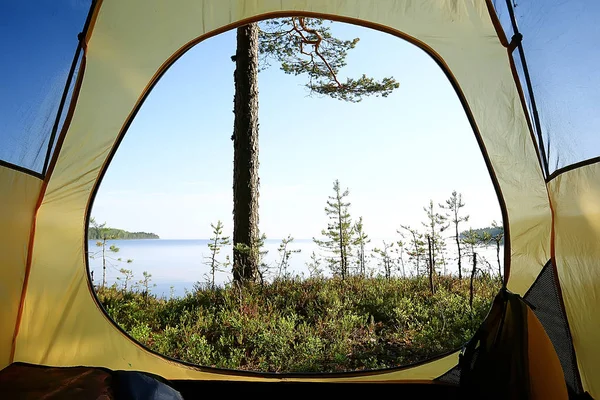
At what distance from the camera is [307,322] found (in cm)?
383

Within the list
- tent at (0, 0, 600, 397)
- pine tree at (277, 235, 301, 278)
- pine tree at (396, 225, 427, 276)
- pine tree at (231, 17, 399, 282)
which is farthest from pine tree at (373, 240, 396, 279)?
tent at (0, 0, 600, 397)

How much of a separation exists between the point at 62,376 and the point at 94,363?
2.24 feet

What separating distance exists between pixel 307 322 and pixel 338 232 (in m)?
2.34

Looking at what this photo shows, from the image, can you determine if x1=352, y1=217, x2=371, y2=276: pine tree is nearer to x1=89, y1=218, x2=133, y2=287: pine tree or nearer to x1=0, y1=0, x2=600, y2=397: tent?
x1=89, y1=218, x2=133, y2=287: pine tree

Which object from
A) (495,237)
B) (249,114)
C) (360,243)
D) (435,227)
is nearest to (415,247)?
(435,227)

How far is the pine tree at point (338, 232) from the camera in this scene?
228 inches

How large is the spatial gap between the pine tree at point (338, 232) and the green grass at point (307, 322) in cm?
128

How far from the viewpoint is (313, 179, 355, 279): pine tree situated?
5.79m

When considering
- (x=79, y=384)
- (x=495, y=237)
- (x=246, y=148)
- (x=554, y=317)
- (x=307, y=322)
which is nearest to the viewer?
(x=79, y=384)

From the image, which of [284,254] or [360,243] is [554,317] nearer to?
[284,254]

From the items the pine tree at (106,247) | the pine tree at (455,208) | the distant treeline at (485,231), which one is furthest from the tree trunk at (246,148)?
the distant treeline at (485,231)

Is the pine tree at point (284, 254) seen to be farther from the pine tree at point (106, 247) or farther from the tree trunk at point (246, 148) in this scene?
the pine tree at point (106, 247)

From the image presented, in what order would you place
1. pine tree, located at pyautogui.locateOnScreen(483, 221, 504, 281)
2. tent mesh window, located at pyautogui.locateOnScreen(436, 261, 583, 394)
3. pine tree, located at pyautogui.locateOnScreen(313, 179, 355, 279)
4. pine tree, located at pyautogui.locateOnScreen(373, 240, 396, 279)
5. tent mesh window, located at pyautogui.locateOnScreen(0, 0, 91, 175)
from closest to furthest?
tent mesh window, located at pyautogui.locateOnScreen(0, 0, 91, 175), tent mesh window, located at pyautogui.locateOnScreen(436, 261, 583, 394), pine tree, located at pyautogui.locateOnScreen(483, 221, 504, 281), pine tree, located at pyautogui.locateOnScreen(373, 240, 396, 279), pine tree, located at pyautogui.locateOnScreen(313, 179, 355, 279)

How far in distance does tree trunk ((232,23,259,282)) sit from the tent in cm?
233
